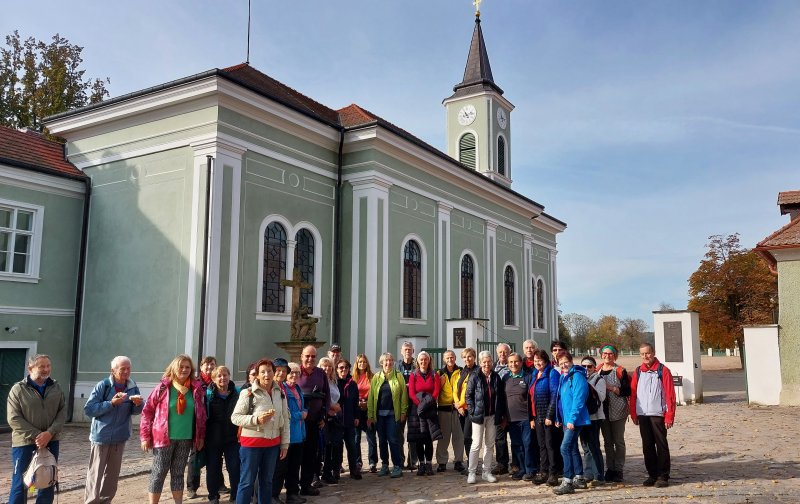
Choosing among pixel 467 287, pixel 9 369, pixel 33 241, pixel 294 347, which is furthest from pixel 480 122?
pixel 9 369

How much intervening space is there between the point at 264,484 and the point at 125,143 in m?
11.2

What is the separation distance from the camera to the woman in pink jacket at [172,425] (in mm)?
6570

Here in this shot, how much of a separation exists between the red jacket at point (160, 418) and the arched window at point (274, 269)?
8.35 metres

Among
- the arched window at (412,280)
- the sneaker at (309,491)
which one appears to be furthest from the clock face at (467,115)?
the sneaker at (309,491)

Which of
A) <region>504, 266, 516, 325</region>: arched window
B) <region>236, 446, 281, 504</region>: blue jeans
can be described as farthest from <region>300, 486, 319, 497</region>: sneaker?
<region>504, 266, 516, 325</region>: arched window

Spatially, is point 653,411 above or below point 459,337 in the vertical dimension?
below

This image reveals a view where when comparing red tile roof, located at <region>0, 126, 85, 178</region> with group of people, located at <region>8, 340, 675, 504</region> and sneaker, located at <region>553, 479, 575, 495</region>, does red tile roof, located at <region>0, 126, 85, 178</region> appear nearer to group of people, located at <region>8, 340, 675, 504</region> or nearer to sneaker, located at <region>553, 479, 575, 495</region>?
group of people, located at <region>8, 340, 675, 504</region>

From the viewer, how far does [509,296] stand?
83.8 feet

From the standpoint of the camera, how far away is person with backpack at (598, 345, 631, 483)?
8.09 metres

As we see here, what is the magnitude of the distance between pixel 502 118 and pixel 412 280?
516 inches

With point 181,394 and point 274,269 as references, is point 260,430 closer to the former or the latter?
point 181,394

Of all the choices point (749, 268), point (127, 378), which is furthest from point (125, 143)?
point (749, 268)

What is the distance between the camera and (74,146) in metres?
16.3

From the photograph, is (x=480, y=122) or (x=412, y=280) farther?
(x=480, y=122)
